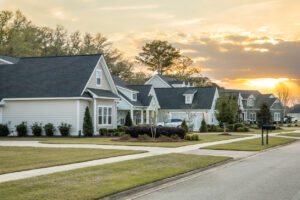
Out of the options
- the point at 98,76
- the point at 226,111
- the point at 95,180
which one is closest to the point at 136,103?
the point at 98,76

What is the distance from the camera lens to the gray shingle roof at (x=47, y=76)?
35.8m

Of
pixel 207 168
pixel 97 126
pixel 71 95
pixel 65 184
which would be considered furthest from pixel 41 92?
pixel 65 184

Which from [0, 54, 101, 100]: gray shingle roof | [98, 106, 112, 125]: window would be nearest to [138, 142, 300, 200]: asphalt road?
[0, 54, 101, 100]: gray shingle roof

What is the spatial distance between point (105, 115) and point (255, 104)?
54.9 meters

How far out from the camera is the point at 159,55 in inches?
3787

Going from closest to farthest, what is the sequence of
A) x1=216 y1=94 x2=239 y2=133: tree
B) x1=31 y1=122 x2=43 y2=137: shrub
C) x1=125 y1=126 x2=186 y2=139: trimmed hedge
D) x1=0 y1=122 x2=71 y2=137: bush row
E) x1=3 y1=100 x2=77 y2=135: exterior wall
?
x1=125 y1=126 x2=186 y2=139: trimmed hedge
x1=0 y1=122 x2=71 y2=137: bush row
x1=31 y1=122 x2=43 y2=137: shrub
x1=3 y1=100 x2=77 y2=135: exterior wall
x1=216 y1=94 x2=239 y2=133: tree

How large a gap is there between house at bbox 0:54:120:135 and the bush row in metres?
0.51

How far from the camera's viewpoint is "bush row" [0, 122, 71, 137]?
3428cm

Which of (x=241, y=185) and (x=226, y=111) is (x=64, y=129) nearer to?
(x=226, y=111)

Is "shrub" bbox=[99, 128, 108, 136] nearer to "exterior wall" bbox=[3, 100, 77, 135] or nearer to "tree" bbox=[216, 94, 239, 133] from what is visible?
"exterior wall" bbox=[3, 100, 77, 135]

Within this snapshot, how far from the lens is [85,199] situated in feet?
29.4

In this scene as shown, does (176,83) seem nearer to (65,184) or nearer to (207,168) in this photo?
(207,168)

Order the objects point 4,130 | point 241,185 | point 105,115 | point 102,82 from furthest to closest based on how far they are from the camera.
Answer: point 102,82, point 105,115, point 4,130, point 241,185

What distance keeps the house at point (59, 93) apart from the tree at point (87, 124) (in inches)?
21.4
